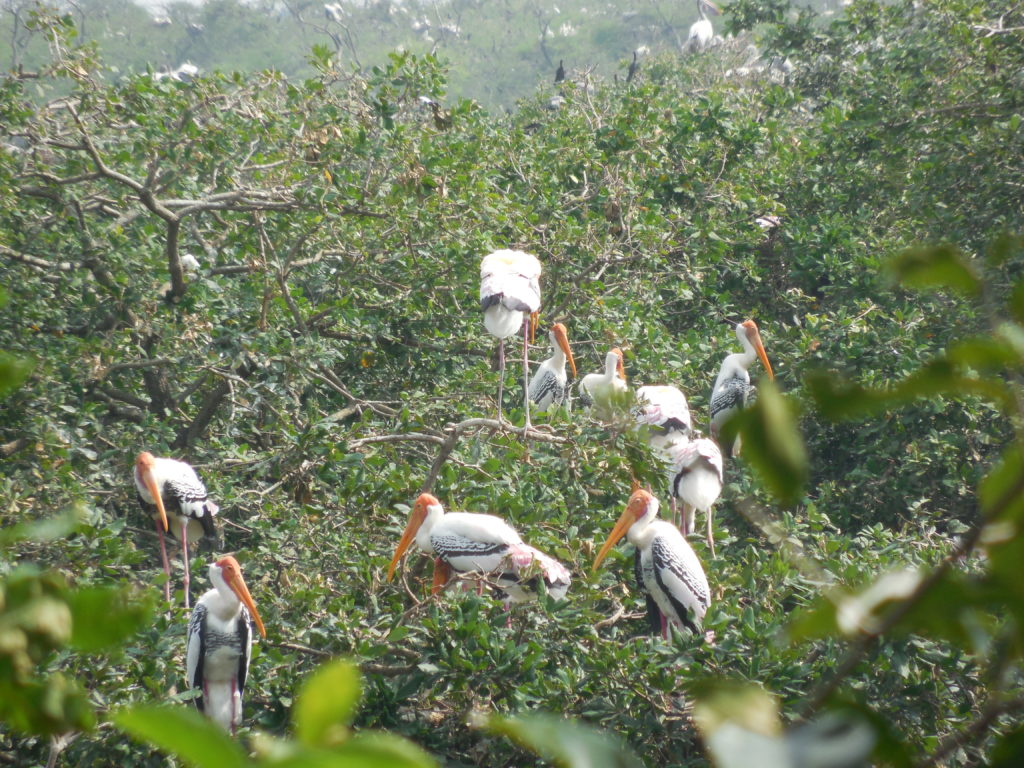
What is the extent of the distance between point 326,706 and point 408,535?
3.69 metres

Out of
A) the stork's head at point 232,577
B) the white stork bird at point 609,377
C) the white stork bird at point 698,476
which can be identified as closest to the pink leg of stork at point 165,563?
the stork's head at point 232,577

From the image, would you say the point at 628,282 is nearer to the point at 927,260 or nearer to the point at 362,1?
the point at 927,260

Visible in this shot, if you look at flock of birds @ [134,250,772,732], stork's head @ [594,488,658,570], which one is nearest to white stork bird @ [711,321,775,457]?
flock of birds @ [134,250,772,732]

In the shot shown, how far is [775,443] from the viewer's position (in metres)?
0.50

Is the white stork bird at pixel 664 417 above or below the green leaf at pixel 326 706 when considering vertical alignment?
above

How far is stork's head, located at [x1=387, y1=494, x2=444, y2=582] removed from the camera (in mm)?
4062

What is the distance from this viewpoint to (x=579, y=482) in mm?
4562

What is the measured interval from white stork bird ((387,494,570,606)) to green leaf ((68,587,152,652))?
3276mm

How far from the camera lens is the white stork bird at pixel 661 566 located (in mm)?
4207

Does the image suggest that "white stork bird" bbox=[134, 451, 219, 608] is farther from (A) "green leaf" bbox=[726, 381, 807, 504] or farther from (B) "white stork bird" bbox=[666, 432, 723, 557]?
(A) "green leaf" bbox=[726, 381, 807, 504]

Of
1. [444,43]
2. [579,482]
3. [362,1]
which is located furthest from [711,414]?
[362,1]

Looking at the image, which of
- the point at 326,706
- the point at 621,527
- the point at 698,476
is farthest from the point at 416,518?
the point at 326,706

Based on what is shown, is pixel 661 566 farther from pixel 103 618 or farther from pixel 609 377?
pixel 103 618

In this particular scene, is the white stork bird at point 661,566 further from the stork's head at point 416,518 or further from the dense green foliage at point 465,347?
the stork's head at point 416,518
